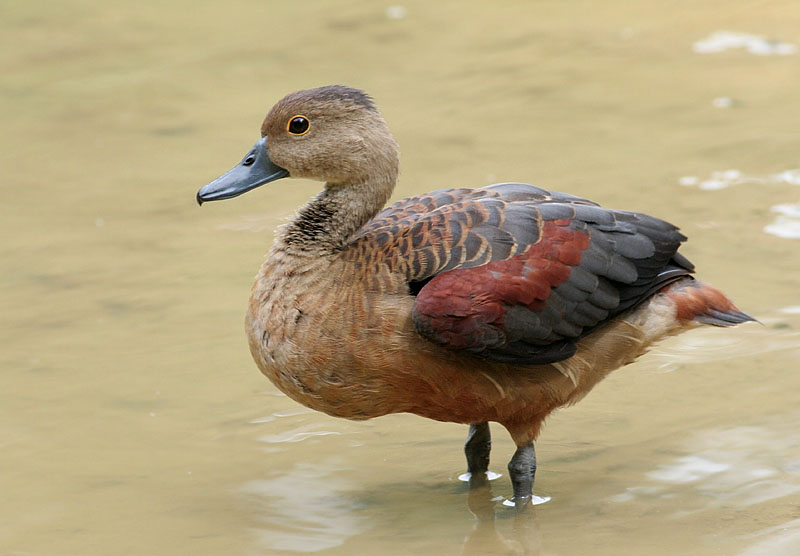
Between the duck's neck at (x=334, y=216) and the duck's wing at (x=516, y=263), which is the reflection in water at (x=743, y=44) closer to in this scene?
A: the duck's wing at (x=516, y=263)

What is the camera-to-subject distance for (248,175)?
5.57m

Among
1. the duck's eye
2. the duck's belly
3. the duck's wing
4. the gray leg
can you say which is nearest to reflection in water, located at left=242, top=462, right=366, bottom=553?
the duck's belly

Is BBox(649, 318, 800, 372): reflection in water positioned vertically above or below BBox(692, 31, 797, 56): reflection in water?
below

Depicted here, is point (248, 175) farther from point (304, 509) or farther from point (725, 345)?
point (725, 345)

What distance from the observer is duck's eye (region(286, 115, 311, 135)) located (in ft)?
18.0

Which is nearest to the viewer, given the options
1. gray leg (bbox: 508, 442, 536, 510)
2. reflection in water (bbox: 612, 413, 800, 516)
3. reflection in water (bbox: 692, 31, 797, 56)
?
reflection in water (bbox: 612, 413, 800, 516)

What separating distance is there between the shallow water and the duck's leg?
9 cm

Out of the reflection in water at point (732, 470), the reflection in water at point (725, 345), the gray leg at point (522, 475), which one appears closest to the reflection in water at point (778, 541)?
the reflection in water at point (732, 470)

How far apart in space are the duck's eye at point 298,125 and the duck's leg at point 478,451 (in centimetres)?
156

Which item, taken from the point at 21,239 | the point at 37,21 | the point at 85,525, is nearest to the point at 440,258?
the point at 85,525

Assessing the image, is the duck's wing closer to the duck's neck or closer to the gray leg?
the duck's neck

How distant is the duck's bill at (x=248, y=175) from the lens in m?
5.52

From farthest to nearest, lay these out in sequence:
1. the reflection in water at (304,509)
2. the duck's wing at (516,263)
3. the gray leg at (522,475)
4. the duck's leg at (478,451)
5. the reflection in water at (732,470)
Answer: the duck's leg at (478,451)
the gray leg at (522,475)
the reflection in water at (732,470)
the reflection in water at (304,509)
the duck's wing at (516,263)

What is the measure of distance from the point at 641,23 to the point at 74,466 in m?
7.23
